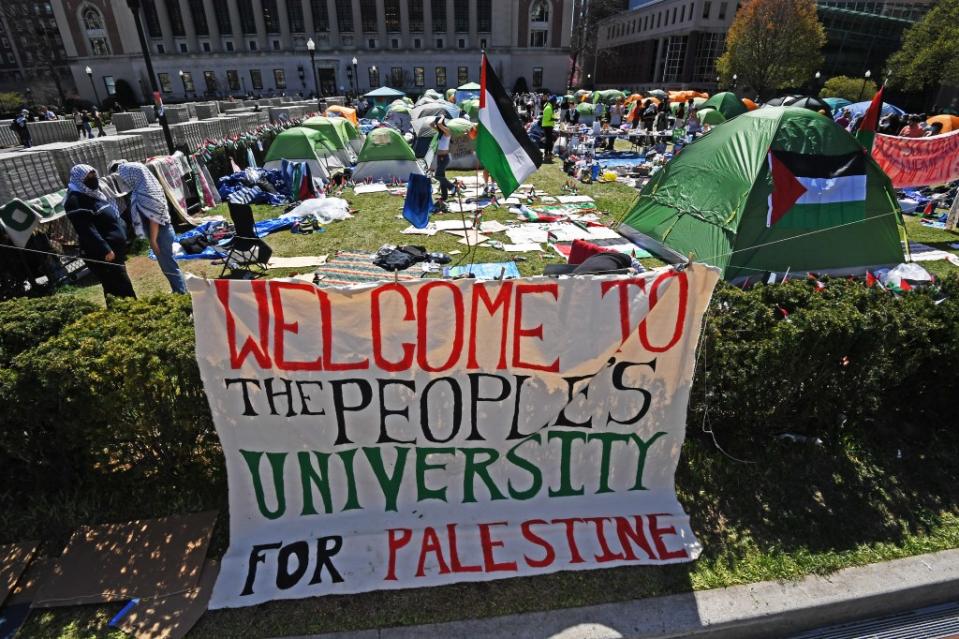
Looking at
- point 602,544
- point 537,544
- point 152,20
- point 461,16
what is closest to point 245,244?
point 537,544

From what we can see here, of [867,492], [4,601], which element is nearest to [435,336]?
[4,601]

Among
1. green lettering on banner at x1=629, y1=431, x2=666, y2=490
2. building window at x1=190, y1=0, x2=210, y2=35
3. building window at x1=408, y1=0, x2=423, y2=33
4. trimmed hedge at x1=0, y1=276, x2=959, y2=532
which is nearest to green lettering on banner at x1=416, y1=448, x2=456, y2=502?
green lettering on banner at x1=629, y1=431, x2=666, y2=490

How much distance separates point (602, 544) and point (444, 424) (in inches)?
47.8

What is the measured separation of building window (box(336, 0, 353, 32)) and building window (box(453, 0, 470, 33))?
12786 mm

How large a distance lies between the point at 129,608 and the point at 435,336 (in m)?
2.17

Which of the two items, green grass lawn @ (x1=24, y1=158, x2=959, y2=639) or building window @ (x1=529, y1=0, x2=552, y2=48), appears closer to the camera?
green grass lawn @ (x1=24, y1=158, x2=959, y2=639)

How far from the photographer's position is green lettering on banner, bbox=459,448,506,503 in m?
3.08

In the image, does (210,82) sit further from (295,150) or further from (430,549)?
(430,549)

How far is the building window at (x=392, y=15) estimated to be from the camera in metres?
61.5

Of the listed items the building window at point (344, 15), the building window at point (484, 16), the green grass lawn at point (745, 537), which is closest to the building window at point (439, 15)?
the building window at point (484, 16)

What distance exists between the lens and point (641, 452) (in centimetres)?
321

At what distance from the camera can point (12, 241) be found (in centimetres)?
633

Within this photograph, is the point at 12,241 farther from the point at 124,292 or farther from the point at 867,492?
the point at 867,492

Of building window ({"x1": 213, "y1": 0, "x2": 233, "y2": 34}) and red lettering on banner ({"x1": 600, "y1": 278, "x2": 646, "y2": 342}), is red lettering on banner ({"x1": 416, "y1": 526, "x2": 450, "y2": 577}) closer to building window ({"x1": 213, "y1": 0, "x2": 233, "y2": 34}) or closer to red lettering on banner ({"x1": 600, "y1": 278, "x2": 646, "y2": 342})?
red lettering on banner ({"x1": 600, "y1": 278, "x2": 646, "y2": 342})
